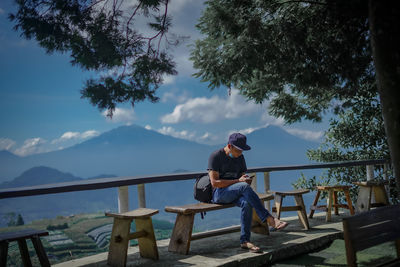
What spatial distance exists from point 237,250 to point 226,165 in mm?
865

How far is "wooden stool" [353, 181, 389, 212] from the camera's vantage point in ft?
18.6

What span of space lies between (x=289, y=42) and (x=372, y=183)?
2456mm

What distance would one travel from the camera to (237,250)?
390cm

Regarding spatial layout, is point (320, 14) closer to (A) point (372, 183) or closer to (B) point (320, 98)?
(A) point (372, 183)

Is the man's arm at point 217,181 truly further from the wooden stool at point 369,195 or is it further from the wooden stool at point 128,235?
the wooden stool at point 369,195

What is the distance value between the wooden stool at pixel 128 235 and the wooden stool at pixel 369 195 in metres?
3.47

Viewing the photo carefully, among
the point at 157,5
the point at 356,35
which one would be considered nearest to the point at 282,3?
the point at 356,35

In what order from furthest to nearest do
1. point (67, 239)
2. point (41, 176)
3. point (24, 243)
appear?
point (41, 176), point (67, 239), point (24, 243)

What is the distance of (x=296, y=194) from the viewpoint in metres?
4.91

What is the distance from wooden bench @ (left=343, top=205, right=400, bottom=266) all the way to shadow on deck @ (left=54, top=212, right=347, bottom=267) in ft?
4.74

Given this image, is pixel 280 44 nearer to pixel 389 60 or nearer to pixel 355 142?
pixel 389 60

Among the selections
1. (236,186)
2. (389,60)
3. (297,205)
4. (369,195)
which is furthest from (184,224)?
(369,195)

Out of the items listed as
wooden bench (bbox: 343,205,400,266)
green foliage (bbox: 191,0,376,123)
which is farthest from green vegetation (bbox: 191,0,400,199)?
wooden bench (bbox: 343,205,400,266)

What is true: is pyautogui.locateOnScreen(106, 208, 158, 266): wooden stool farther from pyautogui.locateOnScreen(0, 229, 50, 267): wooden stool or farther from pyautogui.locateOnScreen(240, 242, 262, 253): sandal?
pyautogui.locateOnScreen(240, 242, 262, 253): sandal
